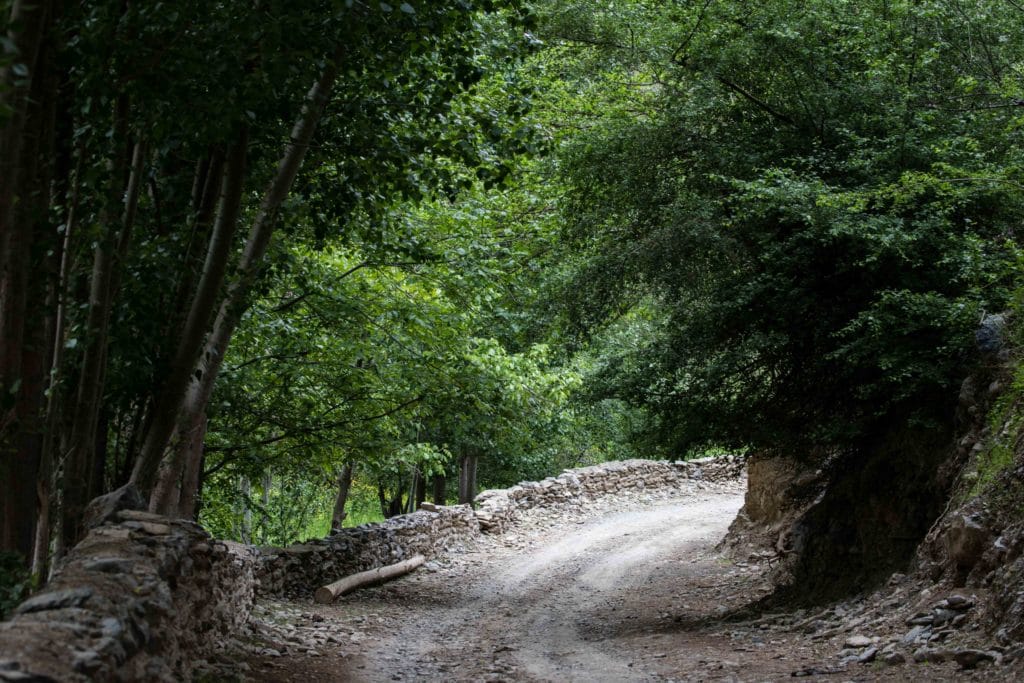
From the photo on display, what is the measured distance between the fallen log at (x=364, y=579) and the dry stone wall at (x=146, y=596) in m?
0.28

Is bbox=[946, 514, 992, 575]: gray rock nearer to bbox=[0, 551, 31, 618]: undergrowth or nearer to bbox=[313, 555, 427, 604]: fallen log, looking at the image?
bbox=[0, 551, 31, 618]: undergrowth

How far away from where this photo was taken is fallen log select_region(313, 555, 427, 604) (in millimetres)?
12508

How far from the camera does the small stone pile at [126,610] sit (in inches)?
141

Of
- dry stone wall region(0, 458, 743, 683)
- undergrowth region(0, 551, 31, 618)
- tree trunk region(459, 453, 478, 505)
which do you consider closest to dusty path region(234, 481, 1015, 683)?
dry stone wall region(0, 458, 743, 683)

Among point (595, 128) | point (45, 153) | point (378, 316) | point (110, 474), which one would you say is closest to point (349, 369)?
point (378, 316)

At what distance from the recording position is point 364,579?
1395cm

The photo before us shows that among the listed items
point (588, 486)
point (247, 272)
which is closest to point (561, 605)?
point (247, 272)

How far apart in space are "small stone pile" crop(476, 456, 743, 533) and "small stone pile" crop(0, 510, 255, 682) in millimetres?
12097

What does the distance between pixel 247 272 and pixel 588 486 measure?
17184 millimetres

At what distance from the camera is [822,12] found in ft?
36.5

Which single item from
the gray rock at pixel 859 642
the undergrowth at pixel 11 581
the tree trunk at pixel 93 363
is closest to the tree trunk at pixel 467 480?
Result: the gray rock at pixel 859 642

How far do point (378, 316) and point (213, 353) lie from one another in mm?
4297

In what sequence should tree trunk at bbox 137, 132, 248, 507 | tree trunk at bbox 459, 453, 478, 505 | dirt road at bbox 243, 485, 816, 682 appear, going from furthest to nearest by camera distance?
tree trunk at bbox 459, 453, 478, 505 < dirt road at bbox 243, 485, 816, 682 < tree trunk at bbox 137, 132, 248, 507

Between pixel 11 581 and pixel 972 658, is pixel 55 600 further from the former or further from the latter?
pixel 972 658
